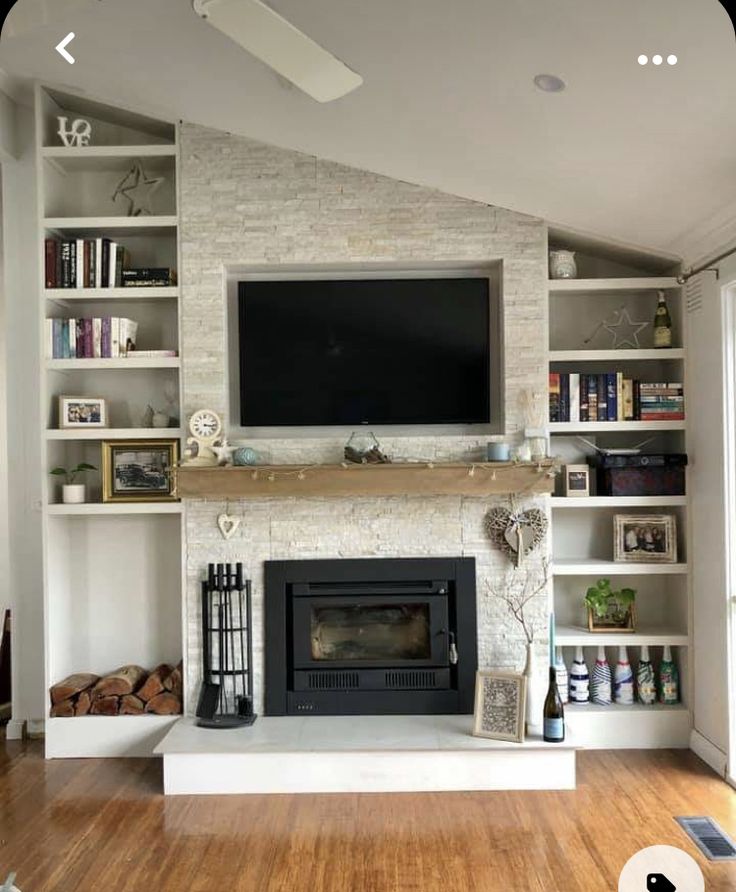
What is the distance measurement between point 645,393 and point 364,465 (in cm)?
147

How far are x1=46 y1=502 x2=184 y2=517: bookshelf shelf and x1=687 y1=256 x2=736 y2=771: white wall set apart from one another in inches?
99.0

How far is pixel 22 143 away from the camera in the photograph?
175 inches

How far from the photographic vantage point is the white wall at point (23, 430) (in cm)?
446

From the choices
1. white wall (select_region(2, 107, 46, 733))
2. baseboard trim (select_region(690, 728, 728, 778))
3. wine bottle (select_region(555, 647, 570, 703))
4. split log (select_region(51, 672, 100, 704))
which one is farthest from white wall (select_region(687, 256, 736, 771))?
white wall (select_region(2, 107, 46, 733))

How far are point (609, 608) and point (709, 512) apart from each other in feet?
2.66

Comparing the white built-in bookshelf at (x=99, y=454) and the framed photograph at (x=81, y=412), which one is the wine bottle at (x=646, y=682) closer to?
the white built-in bookshelf at (x=99, y=454)

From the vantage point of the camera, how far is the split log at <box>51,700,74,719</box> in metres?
4.18

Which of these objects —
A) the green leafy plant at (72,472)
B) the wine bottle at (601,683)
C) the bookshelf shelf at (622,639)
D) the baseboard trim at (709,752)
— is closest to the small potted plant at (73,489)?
the green leafy plant at (72,472)

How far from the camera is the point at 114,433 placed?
167 inches

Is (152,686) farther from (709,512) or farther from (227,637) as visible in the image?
(709,512)

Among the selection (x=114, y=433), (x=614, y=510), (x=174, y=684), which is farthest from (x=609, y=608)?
(x=114, y=433)

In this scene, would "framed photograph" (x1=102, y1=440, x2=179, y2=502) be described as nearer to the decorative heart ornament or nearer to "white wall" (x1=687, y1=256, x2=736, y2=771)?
the decorative heart ornament

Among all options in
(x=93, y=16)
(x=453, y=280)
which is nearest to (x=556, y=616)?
(x=453, y=280)

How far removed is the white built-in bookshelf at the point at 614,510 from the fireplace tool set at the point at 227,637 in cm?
155
